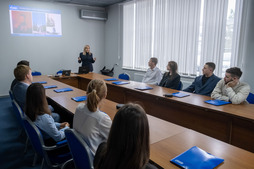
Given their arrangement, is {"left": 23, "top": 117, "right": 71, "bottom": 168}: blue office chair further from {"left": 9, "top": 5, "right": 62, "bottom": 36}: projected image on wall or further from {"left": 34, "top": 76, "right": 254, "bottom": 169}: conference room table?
{"left": 9, "top": 5, "right": 62, "bottom": 36}: projected image on wall

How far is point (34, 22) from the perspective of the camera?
20.0ft

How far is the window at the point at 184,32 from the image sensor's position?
404cm

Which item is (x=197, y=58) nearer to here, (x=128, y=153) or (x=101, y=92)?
(x=101, y=92)

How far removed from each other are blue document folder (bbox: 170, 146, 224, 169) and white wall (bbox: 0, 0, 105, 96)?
20.0 ft

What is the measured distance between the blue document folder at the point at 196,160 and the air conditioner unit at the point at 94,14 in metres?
Result: 6.49

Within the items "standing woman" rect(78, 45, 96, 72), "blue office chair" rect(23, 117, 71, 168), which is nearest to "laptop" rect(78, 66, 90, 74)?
"standing woman" rect(78, 45, 96, 72)

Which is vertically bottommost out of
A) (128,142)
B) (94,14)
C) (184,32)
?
(128,142)

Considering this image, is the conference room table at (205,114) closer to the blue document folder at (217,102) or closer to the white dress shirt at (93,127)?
the blue document folder at (217,102)

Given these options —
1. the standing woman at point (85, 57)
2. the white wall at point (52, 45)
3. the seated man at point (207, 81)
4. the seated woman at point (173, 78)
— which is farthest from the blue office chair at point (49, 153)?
the white wall at point (52, 45)

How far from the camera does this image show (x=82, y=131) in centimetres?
145

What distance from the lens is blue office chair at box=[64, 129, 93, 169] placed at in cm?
127

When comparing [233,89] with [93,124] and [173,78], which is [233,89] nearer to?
[173,78]

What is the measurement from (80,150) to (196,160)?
75 cm

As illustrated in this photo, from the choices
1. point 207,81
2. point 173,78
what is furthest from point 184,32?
point 207,81
